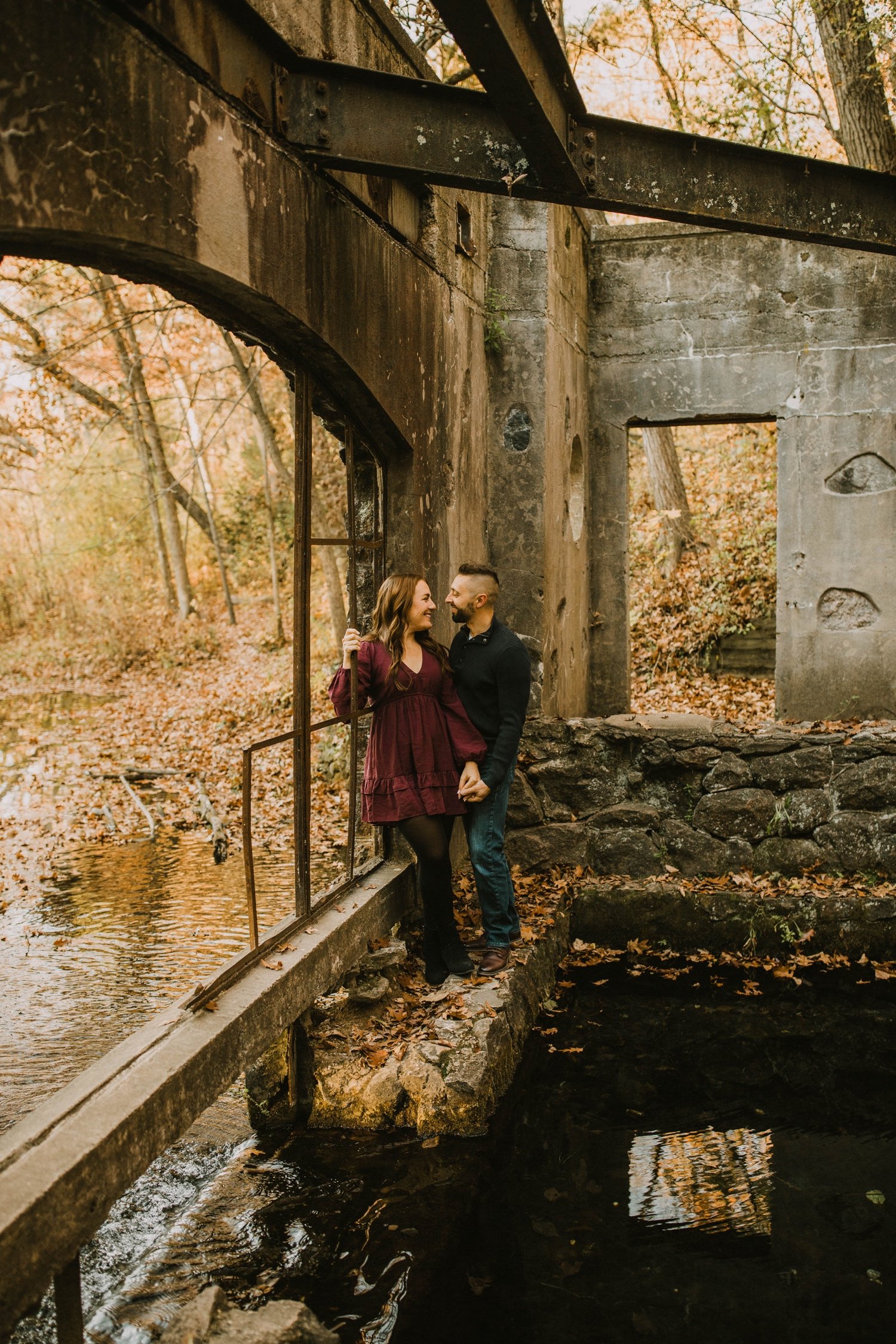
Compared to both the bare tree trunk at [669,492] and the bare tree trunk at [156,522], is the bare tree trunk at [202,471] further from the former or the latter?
the bare tree trunk at [669,492]

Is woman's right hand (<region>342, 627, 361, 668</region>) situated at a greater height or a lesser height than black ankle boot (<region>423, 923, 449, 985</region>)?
greater

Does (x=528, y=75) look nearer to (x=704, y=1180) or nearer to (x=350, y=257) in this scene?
(x=350, y=257)

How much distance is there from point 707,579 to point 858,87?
6.57 m

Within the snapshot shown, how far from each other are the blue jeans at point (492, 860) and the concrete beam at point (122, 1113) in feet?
3.42

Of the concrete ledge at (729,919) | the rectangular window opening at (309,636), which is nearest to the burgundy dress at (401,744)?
the rectangular window opening at (309,636)

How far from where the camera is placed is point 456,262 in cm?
693

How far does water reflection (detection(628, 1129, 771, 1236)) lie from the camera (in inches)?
156

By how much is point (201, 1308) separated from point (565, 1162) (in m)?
1.91

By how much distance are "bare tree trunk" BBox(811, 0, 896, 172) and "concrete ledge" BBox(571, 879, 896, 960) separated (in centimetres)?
696

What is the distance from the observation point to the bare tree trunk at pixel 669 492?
15.7 metres

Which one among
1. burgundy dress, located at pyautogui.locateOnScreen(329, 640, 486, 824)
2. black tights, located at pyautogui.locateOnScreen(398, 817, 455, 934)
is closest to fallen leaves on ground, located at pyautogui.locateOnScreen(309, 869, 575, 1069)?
black tights, located at pyautogui.locateOnScreen(398, 817, 455, 934)

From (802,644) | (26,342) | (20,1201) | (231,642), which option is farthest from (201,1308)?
(231,642)

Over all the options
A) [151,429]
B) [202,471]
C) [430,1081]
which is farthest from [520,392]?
[202,471]

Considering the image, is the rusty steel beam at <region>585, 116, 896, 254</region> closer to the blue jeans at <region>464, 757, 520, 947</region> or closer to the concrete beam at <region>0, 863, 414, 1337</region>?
the blue jeans at <region>464, 757, 520, 947</region>
